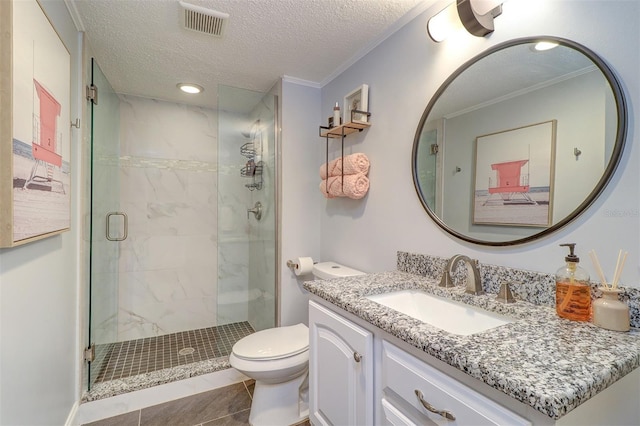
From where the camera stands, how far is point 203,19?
154cm

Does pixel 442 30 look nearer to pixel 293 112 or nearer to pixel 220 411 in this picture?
pixel 293 112

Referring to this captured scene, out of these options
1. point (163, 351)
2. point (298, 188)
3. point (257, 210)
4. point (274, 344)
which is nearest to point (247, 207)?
point (257, 210)

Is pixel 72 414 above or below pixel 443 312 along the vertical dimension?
below

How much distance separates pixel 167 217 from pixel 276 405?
194 cm

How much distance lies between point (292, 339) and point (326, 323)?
63 cm

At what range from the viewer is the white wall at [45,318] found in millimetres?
937

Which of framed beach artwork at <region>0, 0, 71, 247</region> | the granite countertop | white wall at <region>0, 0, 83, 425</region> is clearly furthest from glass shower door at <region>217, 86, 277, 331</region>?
the granite countertop

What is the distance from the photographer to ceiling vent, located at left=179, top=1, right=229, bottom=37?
1.47 metres

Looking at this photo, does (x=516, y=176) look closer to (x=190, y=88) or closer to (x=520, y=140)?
(x=520, y=140)

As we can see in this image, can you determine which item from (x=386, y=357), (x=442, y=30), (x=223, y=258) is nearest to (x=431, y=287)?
(x=386, y=357)

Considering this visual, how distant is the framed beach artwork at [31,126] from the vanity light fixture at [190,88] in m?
1.08

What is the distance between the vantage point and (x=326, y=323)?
4.14 feet

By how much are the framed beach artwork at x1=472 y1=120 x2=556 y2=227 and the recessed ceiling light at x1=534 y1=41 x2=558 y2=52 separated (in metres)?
0.26

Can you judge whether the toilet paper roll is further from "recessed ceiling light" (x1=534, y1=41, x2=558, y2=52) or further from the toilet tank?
"recessed ceiling light" (x1=534, y1=41, x2=558, y2=52)
